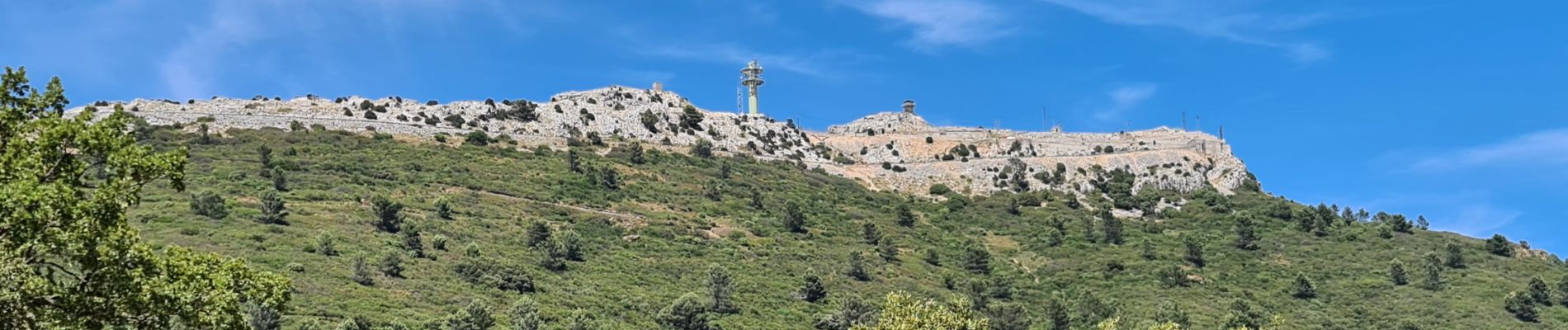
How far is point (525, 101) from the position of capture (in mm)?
121750

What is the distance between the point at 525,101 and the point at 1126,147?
52766 millimetres

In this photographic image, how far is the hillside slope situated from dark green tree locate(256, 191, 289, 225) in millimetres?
648

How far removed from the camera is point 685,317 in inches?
2515

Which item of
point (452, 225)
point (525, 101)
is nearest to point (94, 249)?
point (452, 225)

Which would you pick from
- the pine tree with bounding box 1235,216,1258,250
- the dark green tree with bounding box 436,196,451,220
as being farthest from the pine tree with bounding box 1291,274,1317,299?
the dark green tree with bounding box 436,196,451,220

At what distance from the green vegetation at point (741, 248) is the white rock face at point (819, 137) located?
13.5 feet

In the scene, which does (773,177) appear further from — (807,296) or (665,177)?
(807,296)

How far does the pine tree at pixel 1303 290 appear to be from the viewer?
86062mm

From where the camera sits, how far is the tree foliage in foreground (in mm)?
16781

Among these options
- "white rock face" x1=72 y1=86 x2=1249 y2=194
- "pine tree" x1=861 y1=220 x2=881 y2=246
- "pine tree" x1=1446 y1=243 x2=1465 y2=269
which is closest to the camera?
"pine tree" x1=861 y1=220 x2=881 y2=246

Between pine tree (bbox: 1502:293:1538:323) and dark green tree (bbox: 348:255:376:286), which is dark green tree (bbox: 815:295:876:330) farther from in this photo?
pine tree (bbox: 1502:293:1538:323)

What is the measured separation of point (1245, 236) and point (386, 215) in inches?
2212

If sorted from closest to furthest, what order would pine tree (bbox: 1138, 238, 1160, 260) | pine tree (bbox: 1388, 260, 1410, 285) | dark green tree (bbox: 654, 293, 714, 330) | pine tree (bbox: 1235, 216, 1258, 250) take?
dark green tree (bbox: 654, 293, 714, 330) → pine tree (bbox: 1388, 260, 1410, 285) → pine tree (bbox: 1138, 238, 1160, 260) → pine tree (bbox: 1235, 216, 1258, 250)

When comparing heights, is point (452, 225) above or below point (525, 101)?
below
